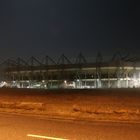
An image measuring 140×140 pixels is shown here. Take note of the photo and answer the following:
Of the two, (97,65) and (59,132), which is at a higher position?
(97,65)

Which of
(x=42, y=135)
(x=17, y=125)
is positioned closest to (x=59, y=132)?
(x=42, y=135)

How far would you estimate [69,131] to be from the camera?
1200 cm

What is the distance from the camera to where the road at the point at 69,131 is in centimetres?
1077

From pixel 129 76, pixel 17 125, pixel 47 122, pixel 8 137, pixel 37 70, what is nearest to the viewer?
pixel 8 137

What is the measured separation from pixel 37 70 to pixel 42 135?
136 meters

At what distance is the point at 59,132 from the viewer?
466 inches

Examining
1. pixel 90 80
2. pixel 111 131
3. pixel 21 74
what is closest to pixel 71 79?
pixel 90 80

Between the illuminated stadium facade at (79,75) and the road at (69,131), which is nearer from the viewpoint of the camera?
the road at (69,131)

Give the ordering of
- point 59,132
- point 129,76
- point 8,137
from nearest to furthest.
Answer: point 8,137
point 59,132
point 129,76

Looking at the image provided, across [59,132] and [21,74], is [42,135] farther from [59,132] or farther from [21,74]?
[21,74]

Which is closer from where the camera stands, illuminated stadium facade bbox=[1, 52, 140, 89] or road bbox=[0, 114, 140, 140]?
road bbox=[0, 114, 140, 140]

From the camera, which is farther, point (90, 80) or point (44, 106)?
point (90, 80)

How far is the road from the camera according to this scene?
1077 cm

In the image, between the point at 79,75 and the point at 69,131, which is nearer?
the point at 69,131
